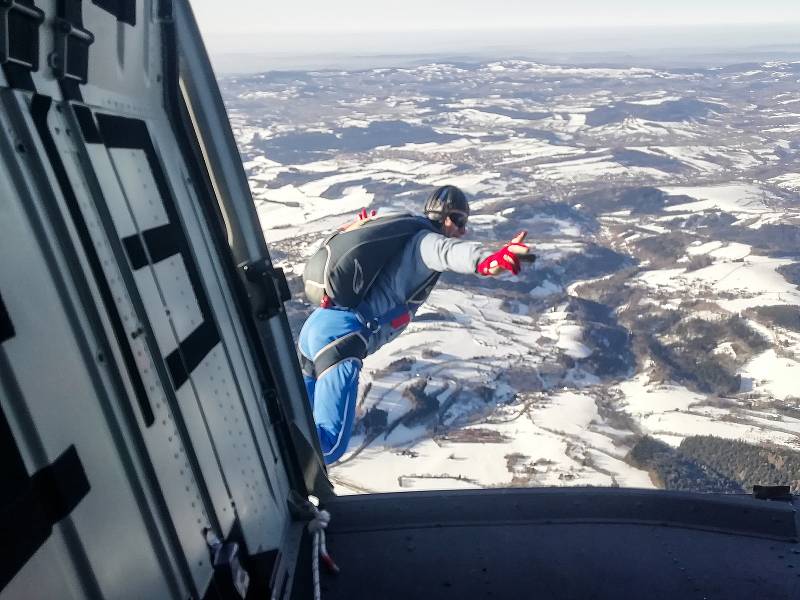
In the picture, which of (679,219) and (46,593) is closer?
(46,593)

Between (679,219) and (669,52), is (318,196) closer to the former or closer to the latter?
(679,219)

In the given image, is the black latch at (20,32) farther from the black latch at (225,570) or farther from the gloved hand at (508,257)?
the gloved hand at (508,257)

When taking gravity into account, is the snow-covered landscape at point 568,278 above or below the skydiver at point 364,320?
below

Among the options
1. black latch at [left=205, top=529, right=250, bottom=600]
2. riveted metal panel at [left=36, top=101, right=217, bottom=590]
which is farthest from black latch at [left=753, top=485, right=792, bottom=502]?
riveted metal panel at [left=36, top=101, right=217, bottom=590]

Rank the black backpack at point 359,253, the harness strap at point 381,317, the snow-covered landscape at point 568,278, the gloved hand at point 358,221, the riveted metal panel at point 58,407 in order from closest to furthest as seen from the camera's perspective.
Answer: the riveted metal panel at point 58,407 → the black backpack at point 359,253 → the gloved hand at point 358,221 → the harness strap at point 381,317 → the snow-covered landscape at point 568,278

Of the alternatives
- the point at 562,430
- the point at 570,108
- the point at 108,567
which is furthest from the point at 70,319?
the point at 570,108

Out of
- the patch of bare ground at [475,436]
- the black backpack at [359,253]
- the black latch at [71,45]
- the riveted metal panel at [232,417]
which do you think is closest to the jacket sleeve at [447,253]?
the black backpack at [359,253]
